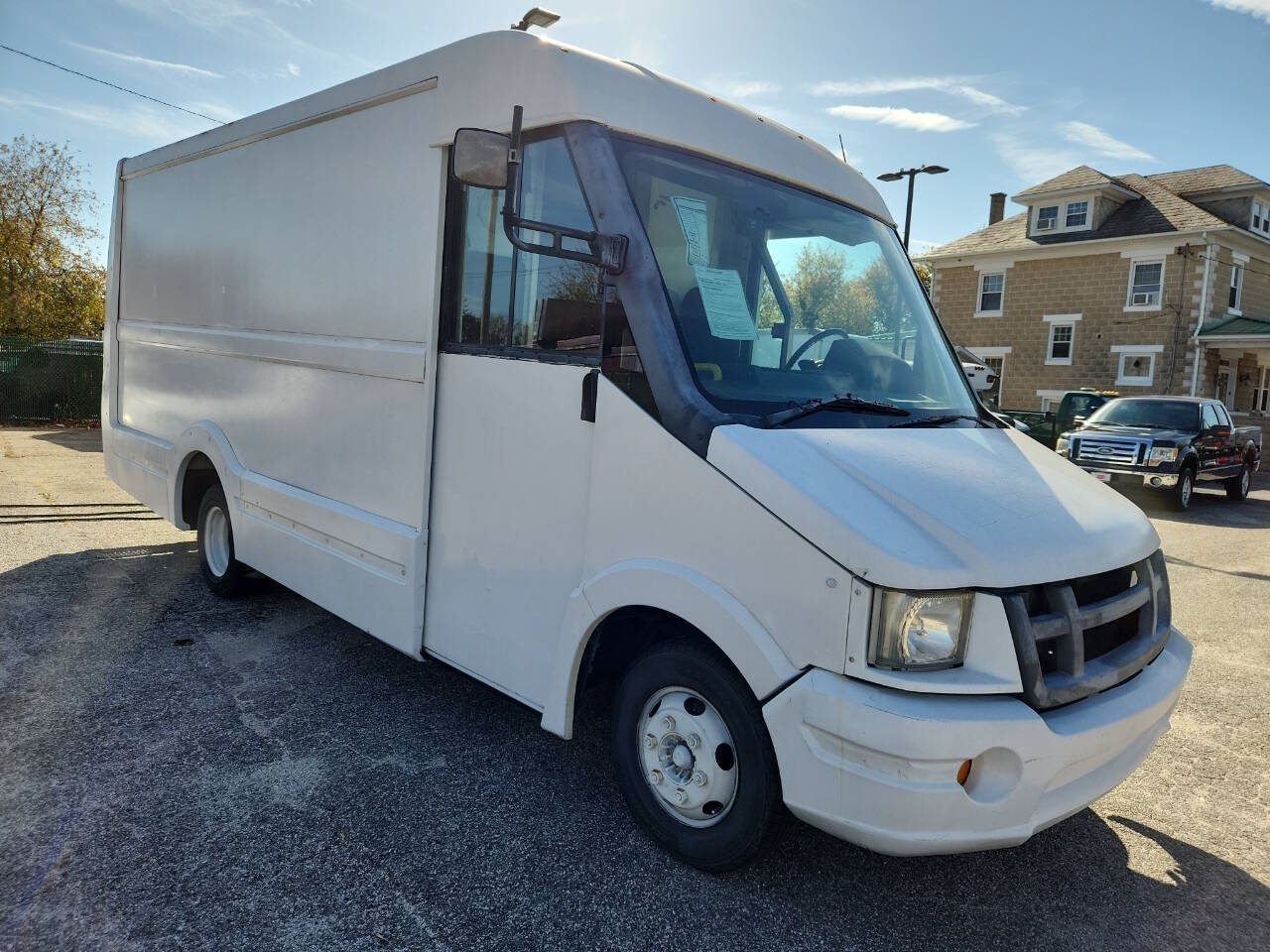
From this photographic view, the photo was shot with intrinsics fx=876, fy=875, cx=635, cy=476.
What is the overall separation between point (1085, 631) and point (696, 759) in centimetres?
128

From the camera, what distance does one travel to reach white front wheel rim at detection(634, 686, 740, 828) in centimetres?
281

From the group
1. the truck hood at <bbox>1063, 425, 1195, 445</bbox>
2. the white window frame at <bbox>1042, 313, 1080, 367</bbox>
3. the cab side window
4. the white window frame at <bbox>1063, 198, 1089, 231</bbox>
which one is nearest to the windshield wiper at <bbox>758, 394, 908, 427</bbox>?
the cab side window

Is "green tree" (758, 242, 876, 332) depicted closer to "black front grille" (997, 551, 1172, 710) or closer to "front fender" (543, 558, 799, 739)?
"front fender" (543, 558, 799, 739)

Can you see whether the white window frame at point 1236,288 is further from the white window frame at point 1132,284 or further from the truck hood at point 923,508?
the truck hood at point 923,508

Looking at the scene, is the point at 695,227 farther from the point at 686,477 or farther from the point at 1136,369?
the point at 1136,369

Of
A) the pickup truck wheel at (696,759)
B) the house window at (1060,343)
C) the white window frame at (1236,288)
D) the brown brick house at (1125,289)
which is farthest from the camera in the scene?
the house window at (1060,343)

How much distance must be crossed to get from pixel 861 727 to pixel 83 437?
18362mm

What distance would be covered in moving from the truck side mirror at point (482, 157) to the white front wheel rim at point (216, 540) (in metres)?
3.70

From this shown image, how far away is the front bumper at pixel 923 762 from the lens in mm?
2320

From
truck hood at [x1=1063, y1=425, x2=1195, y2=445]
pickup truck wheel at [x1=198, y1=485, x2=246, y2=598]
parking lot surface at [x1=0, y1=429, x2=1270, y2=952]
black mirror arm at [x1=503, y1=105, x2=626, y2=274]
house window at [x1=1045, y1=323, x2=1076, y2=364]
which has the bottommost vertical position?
parking lot surface at [x1=0, y1=429, x2=1270, y2=952]

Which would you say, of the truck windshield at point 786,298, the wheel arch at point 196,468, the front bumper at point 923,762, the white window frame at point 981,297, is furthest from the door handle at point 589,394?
the white window frame at point 981,297

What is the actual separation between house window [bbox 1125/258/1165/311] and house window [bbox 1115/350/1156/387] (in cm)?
154

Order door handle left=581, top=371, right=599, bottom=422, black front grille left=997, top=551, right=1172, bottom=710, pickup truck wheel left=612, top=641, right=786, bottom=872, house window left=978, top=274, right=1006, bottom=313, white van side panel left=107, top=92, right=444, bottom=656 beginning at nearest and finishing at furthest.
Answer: black front grille left=997, top=551, right=1172, bottom=710 < pickup truck wheel left=612, top=641, right=786, bottom=872 < door handle left=581, top=371, right=599, bottom=422 < white van side panel left=107, top=92, right=444, bottom=656 < house window left=978, top=274, right=1006, bottom=313

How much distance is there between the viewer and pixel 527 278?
11.1 ft
